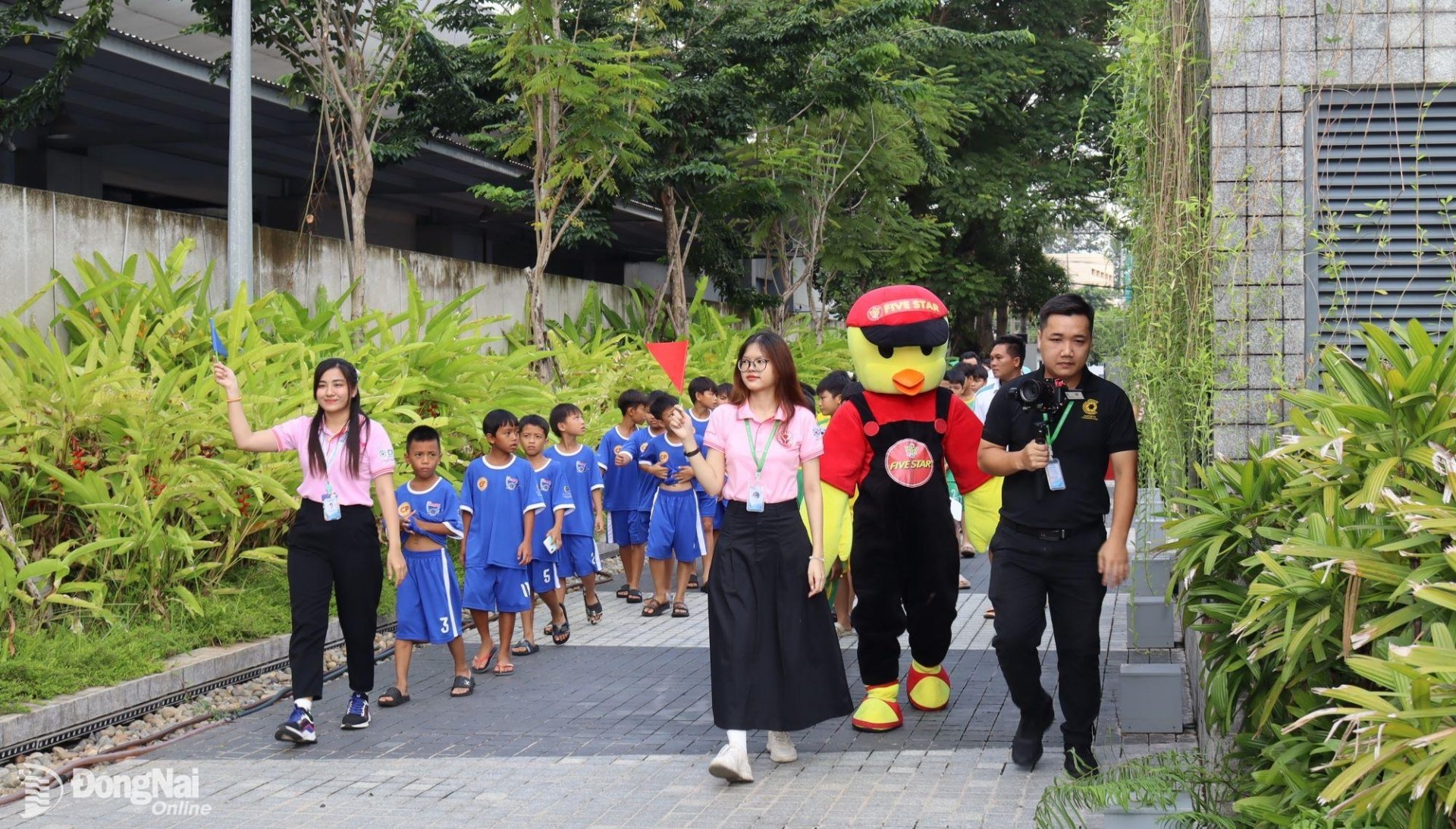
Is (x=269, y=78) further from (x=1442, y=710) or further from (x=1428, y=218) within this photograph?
(x=1442, y=710)

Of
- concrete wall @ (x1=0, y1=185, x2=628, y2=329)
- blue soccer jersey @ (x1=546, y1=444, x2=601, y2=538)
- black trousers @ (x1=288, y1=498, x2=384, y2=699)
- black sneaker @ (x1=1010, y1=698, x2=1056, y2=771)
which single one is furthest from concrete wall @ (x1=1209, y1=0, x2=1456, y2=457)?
concrete wall @ (x1=0, y1=185, x2=628, y2=329)

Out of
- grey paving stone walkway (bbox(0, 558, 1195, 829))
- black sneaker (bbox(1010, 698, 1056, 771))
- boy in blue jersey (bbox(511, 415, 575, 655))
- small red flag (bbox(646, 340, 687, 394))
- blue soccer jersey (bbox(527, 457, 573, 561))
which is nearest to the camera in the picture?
grey paving stone walkway (bbox(0, 558, 1195, 829))

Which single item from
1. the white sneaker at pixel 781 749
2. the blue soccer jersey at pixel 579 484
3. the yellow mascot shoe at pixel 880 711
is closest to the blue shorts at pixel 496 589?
the blue soccer jersey at pixel 579 484

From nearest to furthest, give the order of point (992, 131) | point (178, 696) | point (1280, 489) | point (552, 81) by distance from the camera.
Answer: point (1280, 489), point (178, 696), point (552, 81), point (992, 131)

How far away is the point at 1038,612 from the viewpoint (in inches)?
236

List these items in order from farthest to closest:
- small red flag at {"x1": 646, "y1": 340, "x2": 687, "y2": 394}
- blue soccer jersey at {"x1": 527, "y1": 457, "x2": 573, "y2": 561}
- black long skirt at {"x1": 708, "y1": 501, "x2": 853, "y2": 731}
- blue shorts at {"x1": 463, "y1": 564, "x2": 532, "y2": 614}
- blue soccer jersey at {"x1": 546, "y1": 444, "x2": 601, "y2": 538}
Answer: blue soccer jersey at {"x1": 546, "y1": 444, "x2": 601, "y2": 538}
blue soccer jersey at {"x1": 527, "y1": 457, "x2": 573, "y2": 561}
blue shorts at {"x1": 463, "y1": 564, "x2": 532, "y2": 614}
small red flag at {"x1": 646, "y1": 340, "x2": 687, "y2": 394}
black long skirt at {"x1": 708, "y1": 501, "x2": 853, "y2": 731}

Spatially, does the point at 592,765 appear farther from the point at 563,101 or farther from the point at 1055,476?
the point at 563,101

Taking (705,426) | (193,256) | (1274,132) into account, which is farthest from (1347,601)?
(193,256)

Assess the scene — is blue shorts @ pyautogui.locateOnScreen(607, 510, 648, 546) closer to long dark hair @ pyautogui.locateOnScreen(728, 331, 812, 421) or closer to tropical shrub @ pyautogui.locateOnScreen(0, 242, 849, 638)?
tropical shrub @ pyautogui.locateOnScreen(0, 242, 849, 638)

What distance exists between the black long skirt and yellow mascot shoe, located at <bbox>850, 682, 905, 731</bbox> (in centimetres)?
58

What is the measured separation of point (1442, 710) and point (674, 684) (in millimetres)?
Answer: 5596

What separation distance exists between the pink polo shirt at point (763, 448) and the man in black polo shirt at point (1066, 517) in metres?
0.90

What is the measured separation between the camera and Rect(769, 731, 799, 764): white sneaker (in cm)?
656

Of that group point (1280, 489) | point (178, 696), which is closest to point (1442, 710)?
point (1280, 489)
